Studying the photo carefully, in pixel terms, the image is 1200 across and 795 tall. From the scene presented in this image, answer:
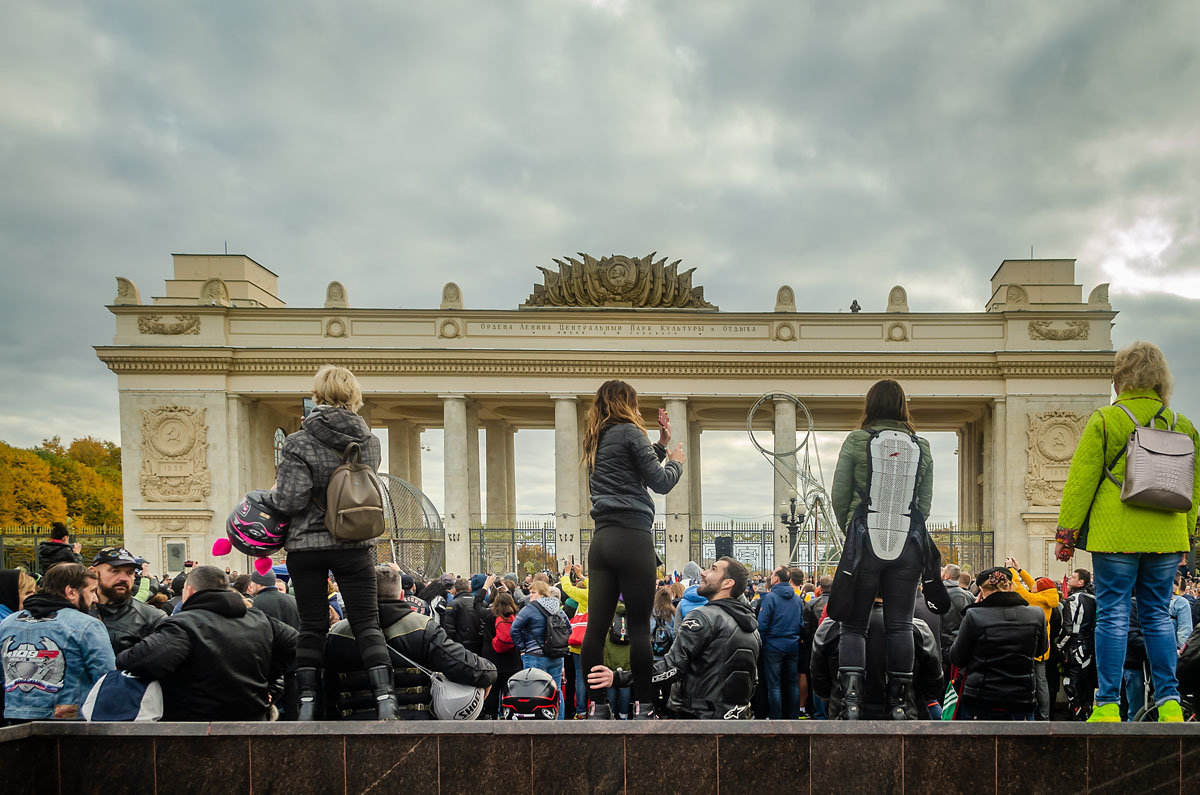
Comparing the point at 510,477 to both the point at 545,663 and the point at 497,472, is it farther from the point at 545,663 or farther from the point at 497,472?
the point at 545,663

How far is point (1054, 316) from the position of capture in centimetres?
3472

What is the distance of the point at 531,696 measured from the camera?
18.6ft

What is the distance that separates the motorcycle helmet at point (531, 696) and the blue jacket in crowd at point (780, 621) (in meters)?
3.44

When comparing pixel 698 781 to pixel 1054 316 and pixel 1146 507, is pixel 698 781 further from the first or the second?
pixel 1054 316

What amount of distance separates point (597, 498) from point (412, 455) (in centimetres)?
4017

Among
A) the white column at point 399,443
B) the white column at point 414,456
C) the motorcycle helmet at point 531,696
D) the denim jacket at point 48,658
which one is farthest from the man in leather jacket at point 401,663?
the white column at point 414,456

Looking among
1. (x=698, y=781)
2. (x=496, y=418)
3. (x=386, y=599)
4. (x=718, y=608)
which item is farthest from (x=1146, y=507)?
(x=496, y=418)

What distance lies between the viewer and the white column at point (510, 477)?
138 feet

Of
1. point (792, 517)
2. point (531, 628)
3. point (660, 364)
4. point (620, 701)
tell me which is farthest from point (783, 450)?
point (531, 628)

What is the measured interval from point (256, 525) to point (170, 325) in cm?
3257

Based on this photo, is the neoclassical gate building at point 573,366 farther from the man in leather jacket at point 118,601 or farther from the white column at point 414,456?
the man in leather jacket at point 118,601

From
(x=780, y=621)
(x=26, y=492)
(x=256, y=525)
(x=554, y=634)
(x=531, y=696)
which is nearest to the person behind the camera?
(x=256, y=525)

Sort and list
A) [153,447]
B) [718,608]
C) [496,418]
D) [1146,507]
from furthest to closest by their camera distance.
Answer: [496,418]
[153,447]
[718,608]
[1146,507]

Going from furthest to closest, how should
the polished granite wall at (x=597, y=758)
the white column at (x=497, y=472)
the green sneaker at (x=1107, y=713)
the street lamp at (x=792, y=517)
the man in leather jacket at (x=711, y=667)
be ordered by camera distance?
the white column at (x=497, y=472) → the street lamp at (x=792, y=517) → the man in leather jacket at (x=711, y=667) → the green sneaker at (x=1107, y=713) → the polished granite wall at (x=597, y=758)
